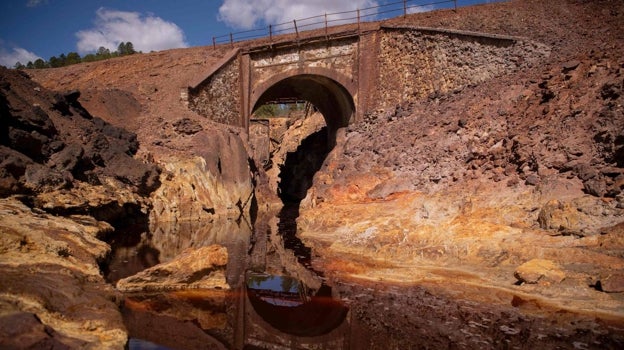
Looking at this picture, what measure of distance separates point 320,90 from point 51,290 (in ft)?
80.9

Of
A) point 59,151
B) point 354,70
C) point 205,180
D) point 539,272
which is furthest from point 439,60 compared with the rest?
point 59,151

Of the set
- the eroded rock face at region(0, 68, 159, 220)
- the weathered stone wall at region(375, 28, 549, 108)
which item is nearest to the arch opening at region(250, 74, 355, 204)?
the weathered stone wall at region(375, 28, 549, 108)

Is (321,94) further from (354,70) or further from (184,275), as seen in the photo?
(184,275)

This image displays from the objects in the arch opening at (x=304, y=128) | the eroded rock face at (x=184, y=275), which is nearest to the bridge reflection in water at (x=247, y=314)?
the eroded rock face at (x=184, y=275)

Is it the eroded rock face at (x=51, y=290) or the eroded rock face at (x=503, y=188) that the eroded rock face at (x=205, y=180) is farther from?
the eroded rock face at (x=51, y=290)

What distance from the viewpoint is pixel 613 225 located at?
1051 cm

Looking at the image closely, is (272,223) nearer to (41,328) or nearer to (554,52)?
(554,52)

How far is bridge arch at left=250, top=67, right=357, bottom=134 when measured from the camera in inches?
1033

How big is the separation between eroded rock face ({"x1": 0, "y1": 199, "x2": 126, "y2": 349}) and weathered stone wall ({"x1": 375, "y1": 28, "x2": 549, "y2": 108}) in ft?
54.7

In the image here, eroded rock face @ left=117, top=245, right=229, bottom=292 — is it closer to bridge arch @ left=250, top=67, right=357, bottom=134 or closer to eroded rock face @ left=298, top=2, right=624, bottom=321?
eroded rock face @ left=298, top=2, right=624, bottom=321

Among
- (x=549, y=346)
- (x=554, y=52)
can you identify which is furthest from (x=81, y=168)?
(x=554, y=52)

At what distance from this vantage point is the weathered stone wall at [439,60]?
18.8 m

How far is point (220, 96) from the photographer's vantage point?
27.1 metres

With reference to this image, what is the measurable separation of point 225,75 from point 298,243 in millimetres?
14129
